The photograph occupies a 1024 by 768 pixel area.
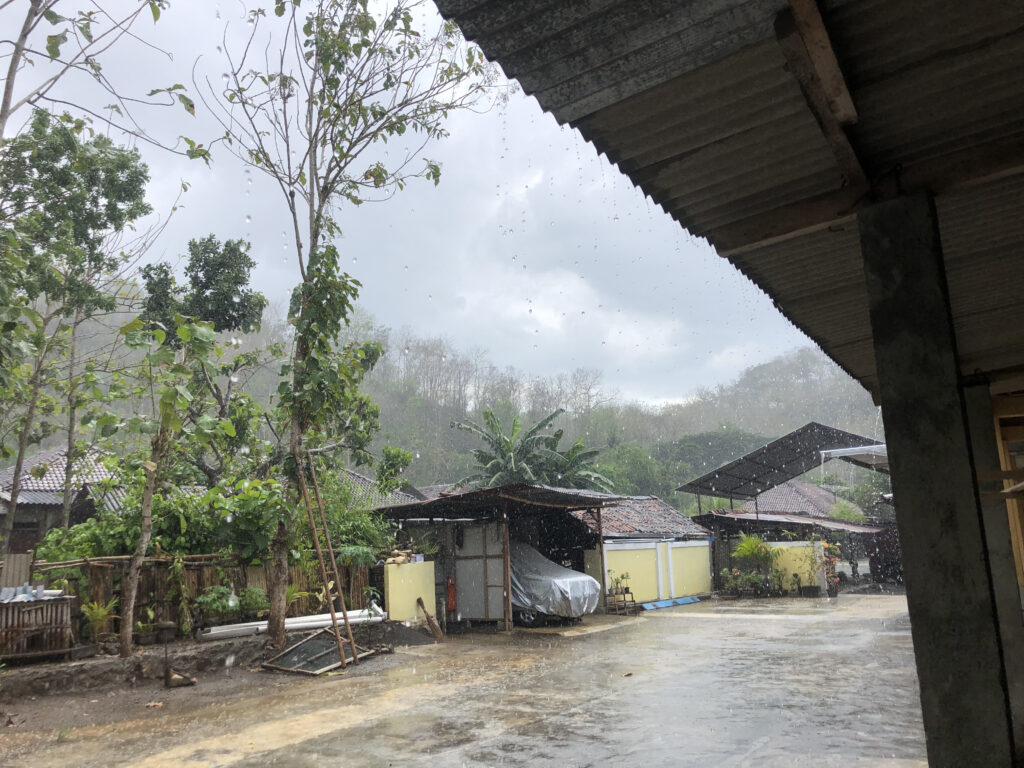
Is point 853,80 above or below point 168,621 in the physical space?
above

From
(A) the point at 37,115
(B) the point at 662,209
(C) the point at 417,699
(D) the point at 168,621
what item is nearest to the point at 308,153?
(A) the point at 37,115

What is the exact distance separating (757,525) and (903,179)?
2079 cm

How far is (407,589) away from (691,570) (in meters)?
10.8

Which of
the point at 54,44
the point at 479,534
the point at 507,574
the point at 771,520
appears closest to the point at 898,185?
the point at 54,44

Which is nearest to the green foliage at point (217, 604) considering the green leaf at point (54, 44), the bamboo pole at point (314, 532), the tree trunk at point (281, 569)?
the tree trunk at point (281, 569)

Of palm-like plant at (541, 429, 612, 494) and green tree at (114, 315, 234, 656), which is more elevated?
palm-like plant at (541, 429, 612, 494)

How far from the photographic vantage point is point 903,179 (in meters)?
2.81


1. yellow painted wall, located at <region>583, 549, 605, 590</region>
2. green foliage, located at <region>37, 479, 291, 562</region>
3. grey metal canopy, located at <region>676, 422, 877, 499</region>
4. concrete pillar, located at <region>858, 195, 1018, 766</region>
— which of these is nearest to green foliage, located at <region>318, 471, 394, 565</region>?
green foliage, located at <region>37, 479, 291, 562</region>

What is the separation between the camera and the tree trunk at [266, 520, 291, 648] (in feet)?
32.7

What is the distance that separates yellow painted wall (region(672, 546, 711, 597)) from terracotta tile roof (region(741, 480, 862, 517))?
5.86 meters

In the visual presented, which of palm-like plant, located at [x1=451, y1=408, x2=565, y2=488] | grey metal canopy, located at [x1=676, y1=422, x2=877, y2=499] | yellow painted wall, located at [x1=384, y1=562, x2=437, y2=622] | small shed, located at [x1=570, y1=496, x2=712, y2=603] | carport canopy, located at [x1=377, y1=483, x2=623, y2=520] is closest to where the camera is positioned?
yellow painted wall, located at [x1=384, y1=562, x2=437, y2=622]

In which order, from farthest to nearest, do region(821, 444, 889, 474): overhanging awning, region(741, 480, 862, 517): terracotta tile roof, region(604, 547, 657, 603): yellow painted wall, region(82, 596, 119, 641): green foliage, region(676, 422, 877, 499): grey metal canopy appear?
region(741, 480, 862, 517): terracotta tile roof → region(676, 422, 877, 499): grey metal canopy → region(604, 547, 657, 603): yellow painted wall → region(821, 444, 889, 474): overhanging awning → region(82, 596, 119, 641): green foliage

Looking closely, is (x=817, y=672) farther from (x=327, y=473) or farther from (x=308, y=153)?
(x=308, y=153)

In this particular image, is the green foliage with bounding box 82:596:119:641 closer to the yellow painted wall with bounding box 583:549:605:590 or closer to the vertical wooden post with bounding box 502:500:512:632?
the vertical wooden post with bounding box 502:500:512:632
